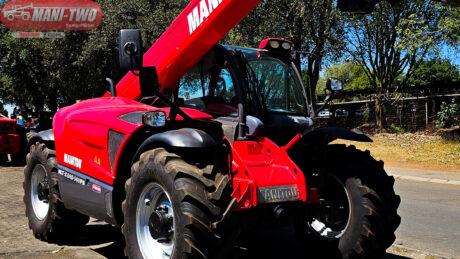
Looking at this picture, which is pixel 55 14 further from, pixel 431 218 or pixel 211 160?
pixel 211 160

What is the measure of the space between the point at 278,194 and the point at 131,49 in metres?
1.82

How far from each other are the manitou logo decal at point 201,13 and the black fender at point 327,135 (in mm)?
1529

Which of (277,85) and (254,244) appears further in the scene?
(254,244)

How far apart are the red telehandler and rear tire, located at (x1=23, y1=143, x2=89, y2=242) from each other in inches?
1.0

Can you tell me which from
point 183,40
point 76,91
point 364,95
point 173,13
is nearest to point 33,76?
point 76,91

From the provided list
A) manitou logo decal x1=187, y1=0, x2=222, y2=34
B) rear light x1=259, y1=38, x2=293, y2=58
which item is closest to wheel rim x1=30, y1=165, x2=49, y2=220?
manitou logo decal x1=187, y1=0, x2=222, y2=34

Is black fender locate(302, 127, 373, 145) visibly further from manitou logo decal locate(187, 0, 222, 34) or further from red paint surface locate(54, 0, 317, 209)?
manitou logo decal locate(187, 0, 222, 34)

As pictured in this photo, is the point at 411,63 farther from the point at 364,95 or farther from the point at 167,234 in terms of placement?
the point at 167,234

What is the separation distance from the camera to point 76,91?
31656mm

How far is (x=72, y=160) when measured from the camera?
574 centimetres

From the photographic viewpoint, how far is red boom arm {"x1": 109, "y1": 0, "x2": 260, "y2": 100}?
4867mm

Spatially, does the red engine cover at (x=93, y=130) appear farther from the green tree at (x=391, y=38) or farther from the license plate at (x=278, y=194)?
the green tree at (x=391, y=38)

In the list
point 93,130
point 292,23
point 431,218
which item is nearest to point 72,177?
point 93,130

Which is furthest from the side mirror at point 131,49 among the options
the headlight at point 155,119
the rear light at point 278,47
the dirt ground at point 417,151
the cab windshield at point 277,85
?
the dirt ground at point 417,151
